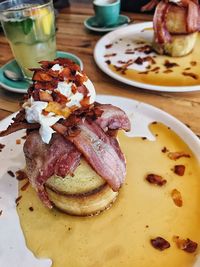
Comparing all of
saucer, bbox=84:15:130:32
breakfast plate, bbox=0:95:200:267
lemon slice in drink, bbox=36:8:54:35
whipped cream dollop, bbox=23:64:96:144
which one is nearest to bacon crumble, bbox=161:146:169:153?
breakfast plate, bbox=0:95:200:267

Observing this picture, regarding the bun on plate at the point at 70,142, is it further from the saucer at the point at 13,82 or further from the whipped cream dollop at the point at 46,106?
Answer: the saucer at the point at 13,82

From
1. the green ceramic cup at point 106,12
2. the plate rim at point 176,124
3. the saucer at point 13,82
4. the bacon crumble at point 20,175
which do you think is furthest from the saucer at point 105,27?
the bacon crumble at point 20,175

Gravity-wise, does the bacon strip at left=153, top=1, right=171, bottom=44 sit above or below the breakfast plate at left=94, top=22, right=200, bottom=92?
above

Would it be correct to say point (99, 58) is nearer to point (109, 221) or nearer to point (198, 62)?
point (198, 62)

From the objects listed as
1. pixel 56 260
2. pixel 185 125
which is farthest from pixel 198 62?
pixel 56 260

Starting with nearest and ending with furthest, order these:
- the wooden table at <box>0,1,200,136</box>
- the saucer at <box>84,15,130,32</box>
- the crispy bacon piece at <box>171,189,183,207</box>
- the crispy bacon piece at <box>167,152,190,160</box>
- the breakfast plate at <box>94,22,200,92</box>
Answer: the crispy bacon piece at <box>171,189,183,207</box>
the crispy bacon piece at <box>167,152,190,160</box>
the wooden table at <box>0,1,200,136</box>
the breakfast plate at <box>94,22,200,92</box>
the saucer at <box>84,15,130,32</box>

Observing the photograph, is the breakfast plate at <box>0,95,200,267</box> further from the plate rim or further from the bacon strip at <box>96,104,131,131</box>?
the bacon strip at <box>96,104,131,131</box>

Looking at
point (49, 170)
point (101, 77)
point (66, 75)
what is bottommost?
point (101, 77)
